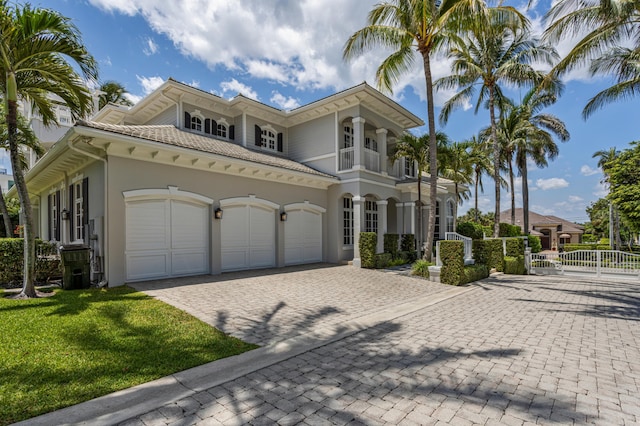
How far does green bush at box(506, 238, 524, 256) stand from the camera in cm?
1427

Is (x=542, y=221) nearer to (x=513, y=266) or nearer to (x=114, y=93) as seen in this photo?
(x=513, y=266)

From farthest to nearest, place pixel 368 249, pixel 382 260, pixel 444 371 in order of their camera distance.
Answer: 1. pixel 382 260
2. pixel 368 249
3. pixel 444 371

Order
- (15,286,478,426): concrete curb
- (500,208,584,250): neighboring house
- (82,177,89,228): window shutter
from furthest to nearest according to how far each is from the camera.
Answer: (500,208,584,250): neighboring house → (82,177,89,228): window shutter → (15,286,478,426): concrete curb

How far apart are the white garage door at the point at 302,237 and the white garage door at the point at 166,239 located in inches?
152

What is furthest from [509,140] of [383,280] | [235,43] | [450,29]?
[235,43]

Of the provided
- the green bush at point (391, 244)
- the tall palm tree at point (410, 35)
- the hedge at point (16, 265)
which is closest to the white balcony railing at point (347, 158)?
the tall palm tree at point (410, 35)

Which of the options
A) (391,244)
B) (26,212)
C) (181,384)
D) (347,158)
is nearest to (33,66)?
(26,212)

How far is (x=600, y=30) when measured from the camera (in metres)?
9.12

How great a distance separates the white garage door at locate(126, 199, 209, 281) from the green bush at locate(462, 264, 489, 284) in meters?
9.17

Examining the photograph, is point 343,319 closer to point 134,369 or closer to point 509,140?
point 134,369

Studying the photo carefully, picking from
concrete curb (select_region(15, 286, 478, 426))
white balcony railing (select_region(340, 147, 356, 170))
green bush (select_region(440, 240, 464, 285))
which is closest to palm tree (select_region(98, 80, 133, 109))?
white balcony railing (select_region(340, 147, 356, 170))

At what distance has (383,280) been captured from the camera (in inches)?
423

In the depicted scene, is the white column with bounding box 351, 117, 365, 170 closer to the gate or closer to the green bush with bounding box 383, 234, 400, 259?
the green bush with bounding box 383, 234, 400, 259

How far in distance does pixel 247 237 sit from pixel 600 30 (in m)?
13.1
